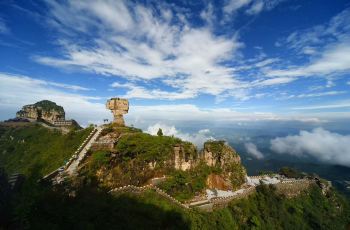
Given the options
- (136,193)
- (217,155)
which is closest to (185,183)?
(136,193)

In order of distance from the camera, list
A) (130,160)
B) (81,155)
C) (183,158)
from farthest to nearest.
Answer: (183,158)
(130,160)
(81,155)

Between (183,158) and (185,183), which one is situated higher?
(183,158)

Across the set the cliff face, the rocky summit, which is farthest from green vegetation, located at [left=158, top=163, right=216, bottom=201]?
the cliff face

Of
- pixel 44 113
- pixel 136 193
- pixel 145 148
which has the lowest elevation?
pixel 136 193

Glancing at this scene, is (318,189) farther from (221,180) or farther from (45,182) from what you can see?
(45,182)

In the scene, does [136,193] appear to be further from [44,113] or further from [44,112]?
[44,112]
